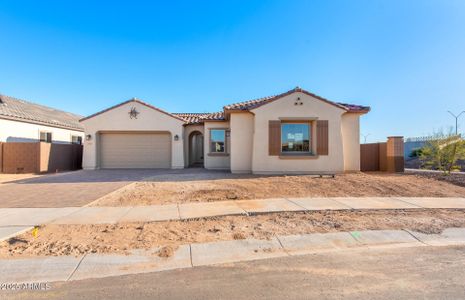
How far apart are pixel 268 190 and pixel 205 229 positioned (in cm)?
422

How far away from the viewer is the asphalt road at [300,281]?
9.25 feet

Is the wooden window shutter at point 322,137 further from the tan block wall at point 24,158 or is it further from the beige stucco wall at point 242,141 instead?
the tan block wall at point 24,158

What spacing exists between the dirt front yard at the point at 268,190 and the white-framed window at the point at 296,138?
9.12 feet

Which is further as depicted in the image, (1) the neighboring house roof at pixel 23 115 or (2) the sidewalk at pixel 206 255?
(1) the neighboring house roof at pixel 23 115

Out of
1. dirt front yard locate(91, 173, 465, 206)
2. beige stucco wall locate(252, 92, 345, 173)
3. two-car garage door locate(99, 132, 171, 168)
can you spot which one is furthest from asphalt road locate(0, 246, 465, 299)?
two-car garage door locate(99, 132, 171, 168)

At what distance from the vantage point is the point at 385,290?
2.92 meters

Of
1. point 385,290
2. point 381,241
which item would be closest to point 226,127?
point 381,241

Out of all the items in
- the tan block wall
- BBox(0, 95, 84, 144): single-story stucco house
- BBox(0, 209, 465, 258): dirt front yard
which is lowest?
BBox(0, 209, 465, 258): dirt front yard

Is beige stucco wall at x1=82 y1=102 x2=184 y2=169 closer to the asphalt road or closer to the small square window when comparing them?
the small square window

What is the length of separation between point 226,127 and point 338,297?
12.7 metres

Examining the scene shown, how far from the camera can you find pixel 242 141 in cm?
1305

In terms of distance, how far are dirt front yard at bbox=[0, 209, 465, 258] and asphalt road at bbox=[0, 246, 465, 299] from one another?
92 centimetres

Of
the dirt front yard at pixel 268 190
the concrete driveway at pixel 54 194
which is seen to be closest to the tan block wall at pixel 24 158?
the concrete driveway at pixel 54 194

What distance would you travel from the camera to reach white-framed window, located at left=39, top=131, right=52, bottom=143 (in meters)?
17.5
